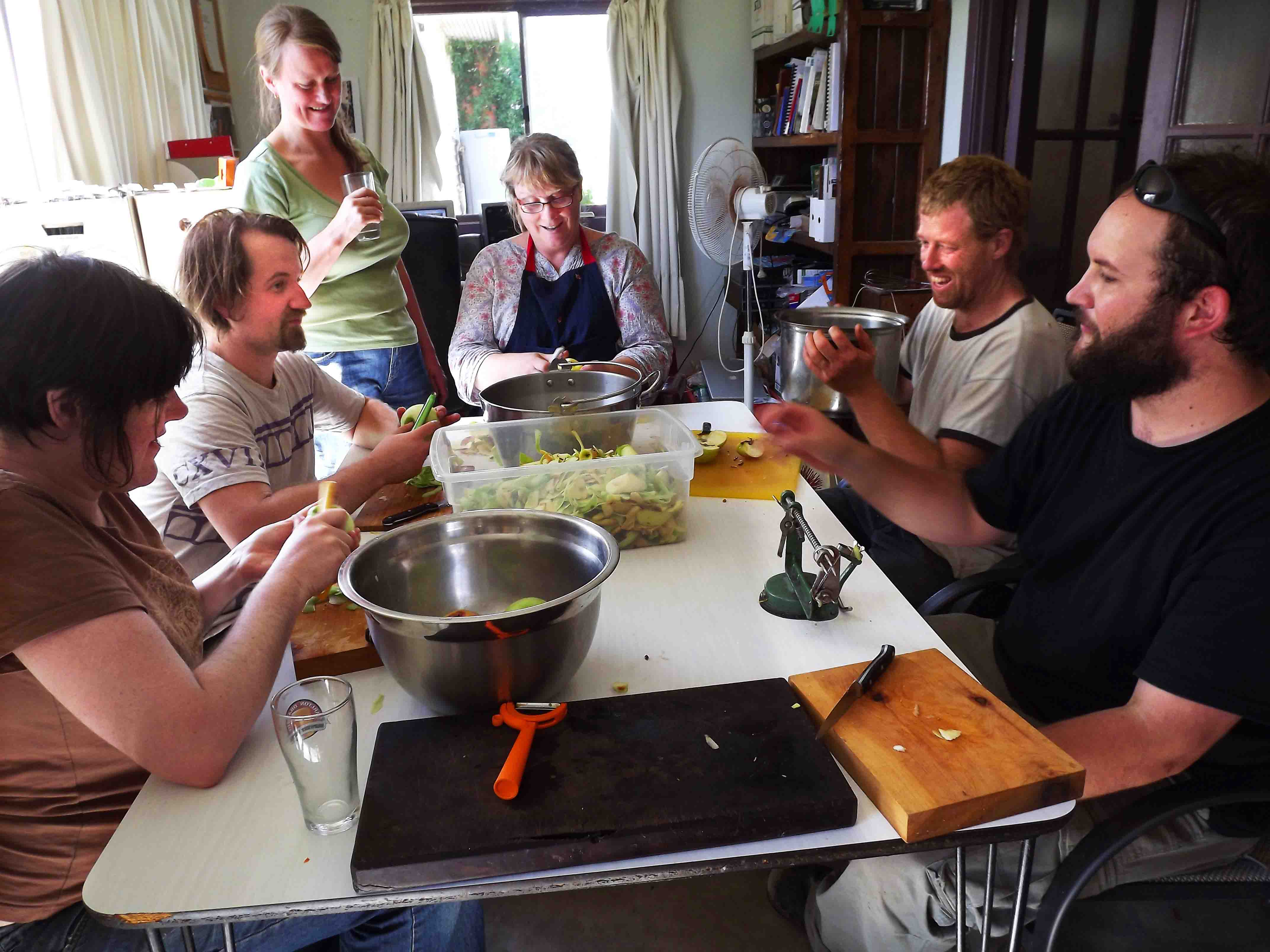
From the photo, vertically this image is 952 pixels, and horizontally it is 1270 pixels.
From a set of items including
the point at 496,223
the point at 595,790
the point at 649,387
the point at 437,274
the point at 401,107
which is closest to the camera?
the point at 595,790

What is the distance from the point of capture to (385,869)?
760mm

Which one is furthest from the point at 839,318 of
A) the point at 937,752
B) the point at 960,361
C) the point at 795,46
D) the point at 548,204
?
the point at 795,46

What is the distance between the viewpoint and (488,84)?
4.84 m

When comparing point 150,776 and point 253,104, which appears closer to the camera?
point 150,776

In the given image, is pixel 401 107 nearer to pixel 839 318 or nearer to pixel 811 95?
pixel 811 95

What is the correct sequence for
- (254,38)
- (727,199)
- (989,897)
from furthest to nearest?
(254,38), (727,199), (989,897)

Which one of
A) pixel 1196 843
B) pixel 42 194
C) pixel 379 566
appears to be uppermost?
pixel 42 194

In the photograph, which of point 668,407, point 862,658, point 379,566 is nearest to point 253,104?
point 668,407

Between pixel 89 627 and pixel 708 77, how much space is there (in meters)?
4.69

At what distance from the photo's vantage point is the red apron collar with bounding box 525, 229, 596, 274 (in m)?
2.65

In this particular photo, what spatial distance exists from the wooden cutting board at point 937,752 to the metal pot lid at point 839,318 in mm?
1195

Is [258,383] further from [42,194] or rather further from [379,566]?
[42,194]

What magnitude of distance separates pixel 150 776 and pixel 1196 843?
1.22 metres

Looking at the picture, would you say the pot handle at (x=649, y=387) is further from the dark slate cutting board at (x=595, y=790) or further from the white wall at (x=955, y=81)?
the white wall at (x=955, y=81)
